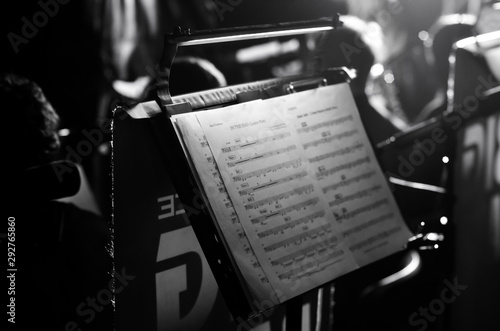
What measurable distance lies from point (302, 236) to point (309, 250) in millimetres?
35

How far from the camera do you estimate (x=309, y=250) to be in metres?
1.18

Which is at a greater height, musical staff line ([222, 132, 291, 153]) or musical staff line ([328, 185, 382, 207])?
musical staff line ([222, 132, 291, 153])

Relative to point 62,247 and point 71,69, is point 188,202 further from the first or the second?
point 71,69

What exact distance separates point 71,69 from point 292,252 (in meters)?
2.83

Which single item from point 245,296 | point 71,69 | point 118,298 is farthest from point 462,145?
point 71,69

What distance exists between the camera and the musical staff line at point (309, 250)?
44.4 inches

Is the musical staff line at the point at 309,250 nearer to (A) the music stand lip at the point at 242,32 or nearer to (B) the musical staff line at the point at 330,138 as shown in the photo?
(B) the musical staff line at the point at 330,138

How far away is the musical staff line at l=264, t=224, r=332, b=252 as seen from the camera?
113 cm

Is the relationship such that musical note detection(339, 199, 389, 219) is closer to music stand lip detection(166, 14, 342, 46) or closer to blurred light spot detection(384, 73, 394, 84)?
music stand lip detection(166, 14, 342, 46)

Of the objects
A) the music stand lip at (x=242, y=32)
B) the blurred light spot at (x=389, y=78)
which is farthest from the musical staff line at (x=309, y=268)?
the blurred light spot at (x=389, y=78)

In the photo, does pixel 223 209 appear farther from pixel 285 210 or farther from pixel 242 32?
pixel 242 32

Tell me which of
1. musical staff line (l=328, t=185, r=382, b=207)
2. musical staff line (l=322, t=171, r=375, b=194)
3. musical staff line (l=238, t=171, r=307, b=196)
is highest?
musical staff line (l=238, t=171, r=307, b=196)

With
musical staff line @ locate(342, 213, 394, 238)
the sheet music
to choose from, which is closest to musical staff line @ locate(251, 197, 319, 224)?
the sheet music

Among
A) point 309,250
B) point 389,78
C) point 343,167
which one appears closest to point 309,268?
point 309,250
